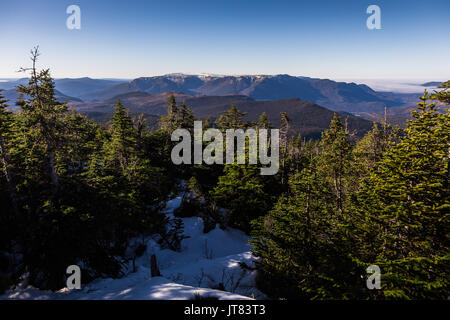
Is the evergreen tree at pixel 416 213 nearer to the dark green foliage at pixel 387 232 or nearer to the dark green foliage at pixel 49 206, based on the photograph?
the dark green foliage at pixel 387 232

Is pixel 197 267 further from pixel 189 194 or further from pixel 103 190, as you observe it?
pixel 189 194

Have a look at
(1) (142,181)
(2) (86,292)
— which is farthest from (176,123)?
(2) (86,292)

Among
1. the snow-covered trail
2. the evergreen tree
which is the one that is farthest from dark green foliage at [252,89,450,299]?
the snow-covered trail

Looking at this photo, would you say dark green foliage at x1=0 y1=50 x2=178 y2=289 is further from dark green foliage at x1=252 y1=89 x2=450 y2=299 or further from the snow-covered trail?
dark green foliage at x1=252 y1=89 x2=450 y2=299

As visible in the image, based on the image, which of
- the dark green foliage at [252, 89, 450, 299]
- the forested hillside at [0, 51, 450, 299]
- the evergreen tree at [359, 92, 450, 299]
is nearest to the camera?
the evergreen tree at [359, 92, 450, 299]

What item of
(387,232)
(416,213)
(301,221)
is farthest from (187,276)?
(416,213)

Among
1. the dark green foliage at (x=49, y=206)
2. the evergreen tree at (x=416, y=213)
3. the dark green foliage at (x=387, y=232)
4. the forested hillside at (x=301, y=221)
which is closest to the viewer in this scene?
the evergreen tree at (x=416, y=213)

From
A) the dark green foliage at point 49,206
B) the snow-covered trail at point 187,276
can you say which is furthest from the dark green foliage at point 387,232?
the dark green foliage at point 49,206

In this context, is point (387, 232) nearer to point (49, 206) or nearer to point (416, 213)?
point (416, 213)
